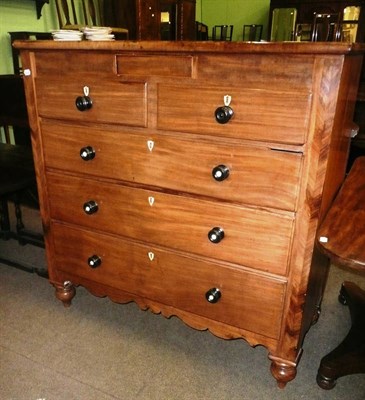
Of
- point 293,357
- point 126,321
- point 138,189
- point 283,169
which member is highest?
point 283,169

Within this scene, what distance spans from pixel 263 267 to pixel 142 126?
0.61 metres

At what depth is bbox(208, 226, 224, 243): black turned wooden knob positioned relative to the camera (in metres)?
1.25

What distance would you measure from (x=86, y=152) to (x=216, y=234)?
555mm

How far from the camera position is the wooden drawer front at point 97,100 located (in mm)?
1242

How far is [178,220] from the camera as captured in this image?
133 centimetres

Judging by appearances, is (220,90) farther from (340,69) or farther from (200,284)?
(200,284)

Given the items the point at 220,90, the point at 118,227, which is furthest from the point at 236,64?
the point at 118,227

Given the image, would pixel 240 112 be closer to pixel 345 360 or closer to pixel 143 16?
pixel 345 360

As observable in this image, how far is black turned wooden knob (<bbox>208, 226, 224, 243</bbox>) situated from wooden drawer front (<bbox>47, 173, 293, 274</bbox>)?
1 cm

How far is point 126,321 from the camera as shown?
1.73 meters

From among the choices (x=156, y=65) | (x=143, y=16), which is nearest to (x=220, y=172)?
(x=156, y=65)

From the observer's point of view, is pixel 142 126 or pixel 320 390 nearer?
pixel 142 126

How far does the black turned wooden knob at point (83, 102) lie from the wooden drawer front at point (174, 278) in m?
0.51

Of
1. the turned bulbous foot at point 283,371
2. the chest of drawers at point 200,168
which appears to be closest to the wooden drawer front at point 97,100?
the chest of drawers at point 200,168
